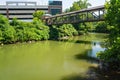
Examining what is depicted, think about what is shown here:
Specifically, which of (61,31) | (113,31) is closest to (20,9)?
(61,31)

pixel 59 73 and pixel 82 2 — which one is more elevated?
pixel 82 2

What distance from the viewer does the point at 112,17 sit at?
2009 centimetres

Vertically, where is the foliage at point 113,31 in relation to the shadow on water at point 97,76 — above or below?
above

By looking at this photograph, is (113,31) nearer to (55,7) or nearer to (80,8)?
(80,8)

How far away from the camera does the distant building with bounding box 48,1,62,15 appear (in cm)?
9256

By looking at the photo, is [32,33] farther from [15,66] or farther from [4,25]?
[15,66]

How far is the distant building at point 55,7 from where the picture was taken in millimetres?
92562

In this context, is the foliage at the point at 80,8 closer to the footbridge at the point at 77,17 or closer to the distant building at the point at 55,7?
the footbridge at the point at 77,17

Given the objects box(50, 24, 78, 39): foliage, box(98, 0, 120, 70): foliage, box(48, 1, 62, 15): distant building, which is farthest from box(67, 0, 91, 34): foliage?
box(98, 0, 120, 70): foliage

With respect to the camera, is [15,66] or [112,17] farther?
[15,66]

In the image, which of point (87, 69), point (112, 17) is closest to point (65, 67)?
point (87, 69)

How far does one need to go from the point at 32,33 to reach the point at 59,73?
25.7 metres

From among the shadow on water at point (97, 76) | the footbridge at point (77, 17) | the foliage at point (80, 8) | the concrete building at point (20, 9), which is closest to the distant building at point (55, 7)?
the concrete building at point (20, 9)

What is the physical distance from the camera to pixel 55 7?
307 feet
